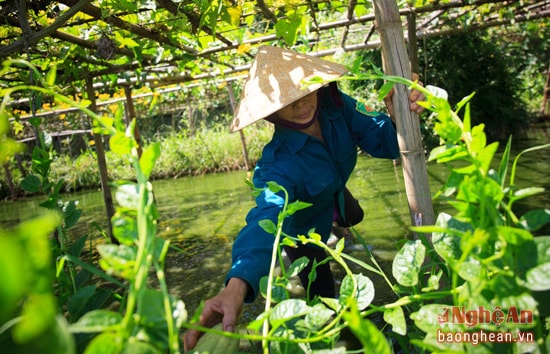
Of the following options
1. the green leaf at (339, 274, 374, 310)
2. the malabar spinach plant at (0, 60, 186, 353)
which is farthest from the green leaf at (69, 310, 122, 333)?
the green leaf at (339, 274, 374, 310)

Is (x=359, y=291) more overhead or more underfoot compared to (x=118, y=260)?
more underfoot

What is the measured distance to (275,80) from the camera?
4.91ft

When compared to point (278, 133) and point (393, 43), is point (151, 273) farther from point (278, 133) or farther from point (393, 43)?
point (393, 43)

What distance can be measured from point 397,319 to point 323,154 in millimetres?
1264

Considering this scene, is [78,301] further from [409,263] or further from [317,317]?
[409,263]

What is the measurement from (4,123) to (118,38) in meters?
2.64

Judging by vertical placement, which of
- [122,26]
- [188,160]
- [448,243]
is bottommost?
[188,160]

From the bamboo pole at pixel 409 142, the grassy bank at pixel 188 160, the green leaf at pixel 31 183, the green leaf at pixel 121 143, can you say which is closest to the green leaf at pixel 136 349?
the green leaf at pixel 121 143

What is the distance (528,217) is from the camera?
49 cm

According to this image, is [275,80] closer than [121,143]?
No

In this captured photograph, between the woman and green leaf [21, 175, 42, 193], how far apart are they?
0.49 metres

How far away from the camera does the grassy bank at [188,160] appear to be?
1073 cm

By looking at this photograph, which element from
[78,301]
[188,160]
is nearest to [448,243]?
[78,301]

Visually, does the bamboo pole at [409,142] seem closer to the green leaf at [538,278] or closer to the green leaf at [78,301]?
the green leaf at [538,278]
